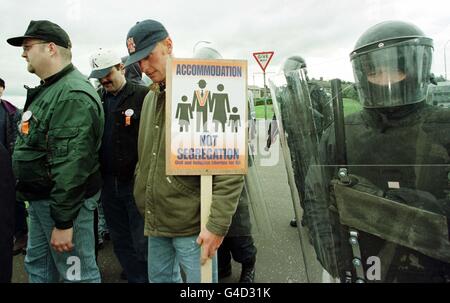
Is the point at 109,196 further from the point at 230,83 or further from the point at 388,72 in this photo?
the point at 388,72

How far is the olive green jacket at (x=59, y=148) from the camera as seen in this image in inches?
67.8

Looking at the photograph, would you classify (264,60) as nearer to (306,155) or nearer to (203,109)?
(203,109)

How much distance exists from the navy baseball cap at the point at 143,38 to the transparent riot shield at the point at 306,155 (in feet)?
2.07

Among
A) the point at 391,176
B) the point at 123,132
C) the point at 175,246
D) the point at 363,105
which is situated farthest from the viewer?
the point at 123,132

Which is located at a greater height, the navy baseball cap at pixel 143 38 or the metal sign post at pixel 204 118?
the navy baseball cap at pixel 143 38

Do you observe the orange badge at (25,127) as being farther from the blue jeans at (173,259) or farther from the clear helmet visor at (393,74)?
the clear helmet visor at (393,74)

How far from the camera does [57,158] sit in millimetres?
1732

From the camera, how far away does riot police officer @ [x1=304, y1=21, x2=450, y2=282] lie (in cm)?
118

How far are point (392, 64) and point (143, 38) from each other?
1081mm

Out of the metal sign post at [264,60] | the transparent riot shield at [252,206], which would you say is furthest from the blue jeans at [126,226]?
the metal sign post at [264,60]

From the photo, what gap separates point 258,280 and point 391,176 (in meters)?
1.71

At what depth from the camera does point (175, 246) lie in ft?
5.49

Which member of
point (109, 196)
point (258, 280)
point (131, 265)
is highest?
point (109, 196)

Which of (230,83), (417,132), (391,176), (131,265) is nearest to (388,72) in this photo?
(417,132)
